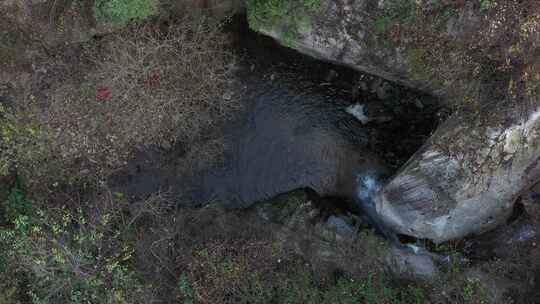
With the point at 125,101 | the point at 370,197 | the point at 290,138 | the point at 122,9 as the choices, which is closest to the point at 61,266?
the point at 125,101

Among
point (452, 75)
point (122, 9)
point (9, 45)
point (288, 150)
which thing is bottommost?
point (288, 150)

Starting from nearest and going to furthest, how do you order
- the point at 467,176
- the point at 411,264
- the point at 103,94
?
the point at 467,176 → the point at 411,264 → the point at 103,94

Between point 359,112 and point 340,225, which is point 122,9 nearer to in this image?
point 359,112

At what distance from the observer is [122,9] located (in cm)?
753

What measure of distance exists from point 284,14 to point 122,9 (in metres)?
3.12

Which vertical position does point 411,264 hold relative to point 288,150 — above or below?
below

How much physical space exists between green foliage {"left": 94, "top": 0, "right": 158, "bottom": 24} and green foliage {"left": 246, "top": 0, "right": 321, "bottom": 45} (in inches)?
78.7

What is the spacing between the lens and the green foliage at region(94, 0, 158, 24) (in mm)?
7484

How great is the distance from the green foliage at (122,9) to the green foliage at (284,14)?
6.56ft

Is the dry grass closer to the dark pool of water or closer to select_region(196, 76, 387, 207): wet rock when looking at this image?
the dark pool of water

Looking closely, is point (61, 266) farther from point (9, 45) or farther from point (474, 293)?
point (474, 293)

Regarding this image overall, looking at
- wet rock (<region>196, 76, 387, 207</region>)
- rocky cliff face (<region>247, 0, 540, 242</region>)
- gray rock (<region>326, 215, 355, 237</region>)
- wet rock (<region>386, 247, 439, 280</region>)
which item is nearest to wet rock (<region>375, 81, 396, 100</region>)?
rocky cliff face (<region>247, 0, 540, 242</region>)

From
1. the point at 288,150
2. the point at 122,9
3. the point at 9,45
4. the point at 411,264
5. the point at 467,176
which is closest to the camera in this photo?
the point at 122,9

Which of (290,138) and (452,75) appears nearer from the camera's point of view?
(452,75)
